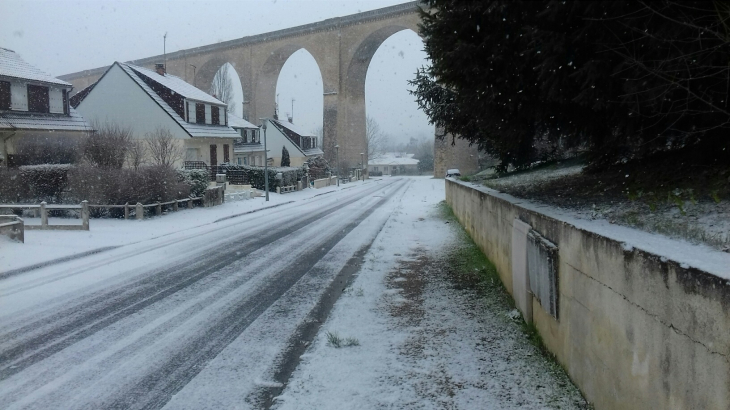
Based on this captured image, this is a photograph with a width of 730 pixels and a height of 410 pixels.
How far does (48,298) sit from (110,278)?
1451 millimetres

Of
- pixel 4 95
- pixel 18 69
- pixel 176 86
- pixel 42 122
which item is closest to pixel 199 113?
pixel 176 86

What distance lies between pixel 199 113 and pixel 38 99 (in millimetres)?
10839

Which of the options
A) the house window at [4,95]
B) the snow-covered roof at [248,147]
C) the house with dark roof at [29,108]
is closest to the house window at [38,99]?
the house with dark roof at [29,108]

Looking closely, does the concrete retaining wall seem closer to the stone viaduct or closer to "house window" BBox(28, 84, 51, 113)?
"house window" BBox(28, 84, 51, 113)

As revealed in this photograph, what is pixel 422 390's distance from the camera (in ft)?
14.6

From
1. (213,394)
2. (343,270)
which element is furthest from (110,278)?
(213,394)

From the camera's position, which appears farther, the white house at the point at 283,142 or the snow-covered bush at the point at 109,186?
the white house at the point at 283,142

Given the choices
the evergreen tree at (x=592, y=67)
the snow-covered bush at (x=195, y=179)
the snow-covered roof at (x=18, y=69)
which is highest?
the snow-covered roof at (x=18, y=69)

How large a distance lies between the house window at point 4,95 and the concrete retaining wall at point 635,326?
2907cm

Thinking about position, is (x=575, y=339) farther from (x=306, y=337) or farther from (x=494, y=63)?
(x=494, y=63)

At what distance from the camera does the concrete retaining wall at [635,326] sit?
2.38m

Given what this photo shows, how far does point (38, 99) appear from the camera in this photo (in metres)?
27.2

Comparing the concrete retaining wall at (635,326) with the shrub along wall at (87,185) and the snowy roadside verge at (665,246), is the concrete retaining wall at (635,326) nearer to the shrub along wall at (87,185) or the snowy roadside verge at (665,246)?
the snowy roadside verge at (665,246)

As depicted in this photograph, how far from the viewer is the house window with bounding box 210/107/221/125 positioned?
3788 cm
